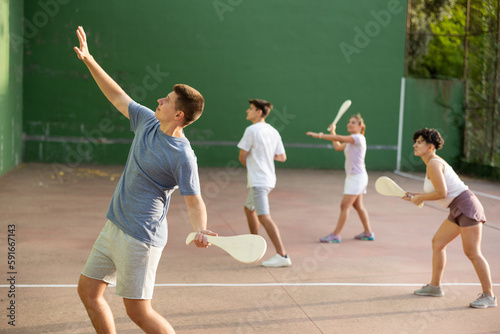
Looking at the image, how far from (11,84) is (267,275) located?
10655mm

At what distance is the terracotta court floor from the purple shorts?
2.35ft

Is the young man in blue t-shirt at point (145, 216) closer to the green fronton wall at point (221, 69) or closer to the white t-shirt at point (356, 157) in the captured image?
the white t-shirt at point (356, 157)

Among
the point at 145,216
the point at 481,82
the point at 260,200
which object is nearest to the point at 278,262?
the point at 260,200

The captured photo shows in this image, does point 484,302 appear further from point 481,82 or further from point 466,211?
point 481,82

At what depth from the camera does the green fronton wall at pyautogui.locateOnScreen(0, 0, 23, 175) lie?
13125mm

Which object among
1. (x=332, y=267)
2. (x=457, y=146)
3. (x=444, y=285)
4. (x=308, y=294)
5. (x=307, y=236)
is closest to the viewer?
(x=308, y=294)

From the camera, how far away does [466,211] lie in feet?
16.6

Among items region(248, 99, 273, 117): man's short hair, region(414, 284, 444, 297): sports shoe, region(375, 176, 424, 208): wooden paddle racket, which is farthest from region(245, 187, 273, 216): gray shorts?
region(414, 284, 444, 297): sports shoe

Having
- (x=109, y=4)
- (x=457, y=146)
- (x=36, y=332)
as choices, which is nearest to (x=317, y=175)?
(x=457, y=146)

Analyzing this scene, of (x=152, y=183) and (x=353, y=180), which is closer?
(x=152, y=183)

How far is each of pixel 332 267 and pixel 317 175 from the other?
9.75 metres

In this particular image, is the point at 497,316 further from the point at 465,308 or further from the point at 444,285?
the point at 444,285

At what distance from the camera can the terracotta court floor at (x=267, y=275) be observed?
4574 mm

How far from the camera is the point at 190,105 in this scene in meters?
3.37
